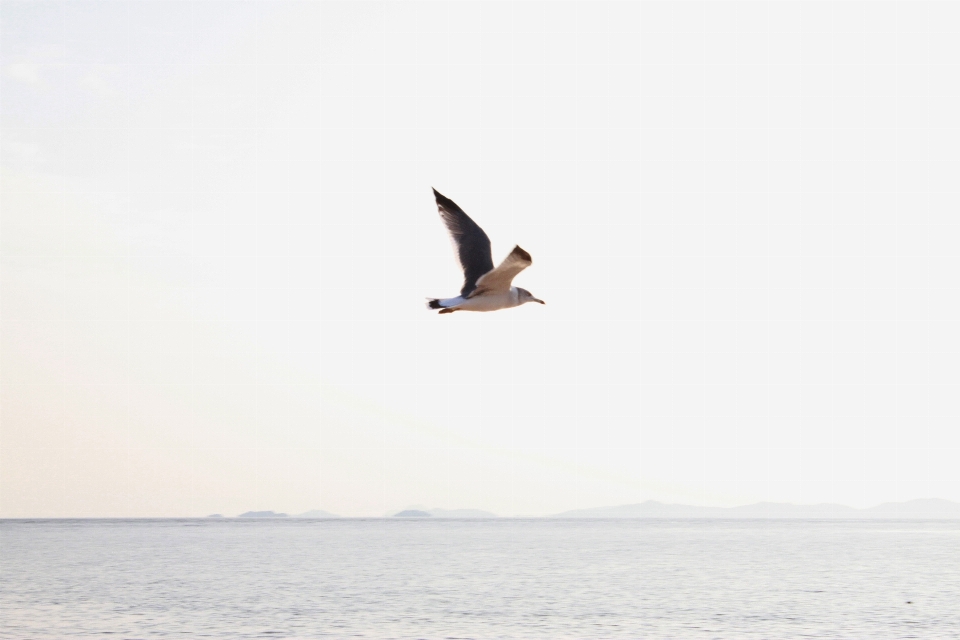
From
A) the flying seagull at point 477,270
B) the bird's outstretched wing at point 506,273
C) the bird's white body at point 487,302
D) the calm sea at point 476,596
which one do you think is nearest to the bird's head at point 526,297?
the flying seagull at point 477,270

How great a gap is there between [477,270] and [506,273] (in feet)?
6.50

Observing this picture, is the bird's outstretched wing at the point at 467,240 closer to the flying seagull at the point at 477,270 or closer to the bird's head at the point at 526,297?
the flying seagull at the point at 477,270

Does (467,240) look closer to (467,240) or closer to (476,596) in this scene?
(467,240)

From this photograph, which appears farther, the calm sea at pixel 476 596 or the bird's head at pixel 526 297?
the calm sea at pixel 476 596

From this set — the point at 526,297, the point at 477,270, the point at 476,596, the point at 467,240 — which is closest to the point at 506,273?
the point at 526,297

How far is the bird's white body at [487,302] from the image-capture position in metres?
15.7

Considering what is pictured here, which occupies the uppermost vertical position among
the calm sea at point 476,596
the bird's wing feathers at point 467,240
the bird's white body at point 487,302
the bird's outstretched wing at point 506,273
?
the bird's wing feathers at point 467,240

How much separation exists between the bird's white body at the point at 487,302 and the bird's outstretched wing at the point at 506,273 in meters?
0.13

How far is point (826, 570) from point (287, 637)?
37171mm

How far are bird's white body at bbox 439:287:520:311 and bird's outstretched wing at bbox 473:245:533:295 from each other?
5.0 inches

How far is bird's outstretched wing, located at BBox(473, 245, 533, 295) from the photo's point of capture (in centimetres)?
1437

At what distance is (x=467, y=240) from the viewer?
17.3 metres

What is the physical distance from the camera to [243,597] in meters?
41.1

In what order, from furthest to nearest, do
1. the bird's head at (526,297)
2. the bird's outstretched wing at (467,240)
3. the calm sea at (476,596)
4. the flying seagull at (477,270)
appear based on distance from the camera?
the calm sea at (476,596) → the bird's outstretched wing at (467,240) → the bird's head at (526,297) → the flying seagull at (477,270)
